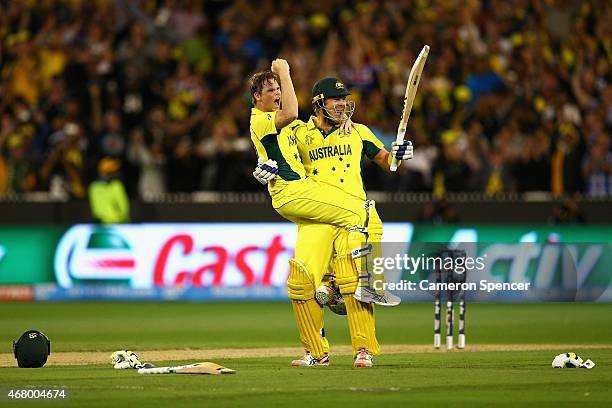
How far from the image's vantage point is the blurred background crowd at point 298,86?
23562 mm

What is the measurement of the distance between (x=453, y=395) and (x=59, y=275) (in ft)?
46.4

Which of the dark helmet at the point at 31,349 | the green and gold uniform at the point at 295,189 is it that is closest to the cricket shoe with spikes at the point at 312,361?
the green and gold uniform at the point at 295,189

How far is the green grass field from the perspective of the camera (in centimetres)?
1017

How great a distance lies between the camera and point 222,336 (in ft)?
58.9

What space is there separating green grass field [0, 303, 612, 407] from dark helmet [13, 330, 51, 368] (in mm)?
157

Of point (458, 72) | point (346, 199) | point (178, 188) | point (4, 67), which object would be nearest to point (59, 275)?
point (178, 188)

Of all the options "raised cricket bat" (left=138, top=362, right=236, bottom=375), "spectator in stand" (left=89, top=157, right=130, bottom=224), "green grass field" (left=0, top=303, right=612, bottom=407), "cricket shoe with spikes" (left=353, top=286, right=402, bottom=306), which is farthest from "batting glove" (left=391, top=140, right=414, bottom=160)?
"spectator in stand" (left=89, top=157, right=130, bottom=224)

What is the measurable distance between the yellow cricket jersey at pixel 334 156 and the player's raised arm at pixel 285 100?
45cm

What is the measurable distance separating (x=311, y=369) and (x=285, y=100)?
Answer: 7.86 feet

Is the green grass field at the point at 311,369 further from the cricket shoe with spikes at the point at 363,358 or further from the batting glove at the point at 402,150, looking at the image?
the batting glove at the point at 402,150

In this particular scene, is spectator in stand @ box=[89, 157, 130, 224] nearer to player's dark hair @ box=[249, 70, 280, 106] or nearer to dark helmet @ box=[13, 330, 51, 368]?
dark helmet @ box=[13, 330, 51, 368]

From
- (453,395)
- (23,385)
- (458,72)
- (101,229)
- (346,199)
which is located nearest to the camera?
(453,395)

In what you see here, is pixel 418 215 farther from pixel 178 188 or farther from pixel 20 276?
pixel 20 276

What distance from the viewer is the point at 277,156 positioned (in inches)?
493
